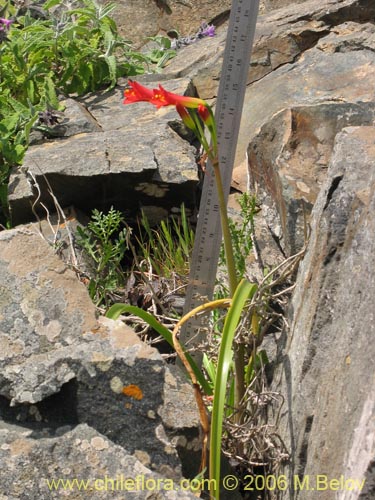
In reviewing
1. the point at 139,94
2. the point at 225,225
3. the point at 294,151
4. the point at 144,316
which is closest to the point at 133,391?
the point at 144,316

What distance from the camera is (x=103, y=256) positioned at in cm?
369

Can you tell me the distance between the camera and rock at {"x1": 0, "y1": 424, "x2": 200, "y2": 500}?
2.10 m

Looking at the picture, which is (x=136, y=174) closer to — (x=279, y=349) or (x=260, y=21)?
(x=279, y=349)

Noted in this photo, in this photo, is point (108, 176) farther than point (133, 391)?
Yes

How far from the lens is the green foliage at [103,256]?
11.9 feet

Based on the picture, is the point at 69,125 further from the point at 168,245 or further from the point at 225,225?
the point at 225,225

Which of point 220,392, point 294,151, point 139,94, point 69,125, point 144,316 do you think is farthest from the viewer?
point 69,125

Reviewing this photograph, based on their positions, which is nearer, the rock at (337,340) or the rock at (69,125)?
the rock at (337,340)

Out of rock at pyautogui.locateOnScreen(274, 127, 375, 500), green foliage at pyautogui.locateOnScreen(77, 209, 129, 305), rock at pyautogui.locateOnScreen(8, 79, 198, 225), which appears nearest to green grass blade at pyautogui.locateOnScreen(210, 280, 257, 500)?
rock at pyautogui.locateOnScreen(274, 127, 375, 500)

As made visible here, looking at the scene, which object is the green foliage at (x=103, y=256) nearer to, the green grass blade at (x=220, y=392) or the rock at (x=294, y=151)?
the rock at (x=294, y=151)

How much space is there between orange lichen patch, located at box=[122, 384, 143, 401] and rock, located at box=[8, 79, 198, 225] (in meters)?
1.80

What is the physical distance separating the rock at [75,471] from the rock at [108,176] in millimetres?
1937

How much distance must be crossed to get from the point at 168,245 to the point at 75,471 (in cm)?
206

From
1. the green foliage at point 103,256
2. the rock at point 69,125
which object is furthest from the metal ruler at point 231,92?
the rock at point 69,125
